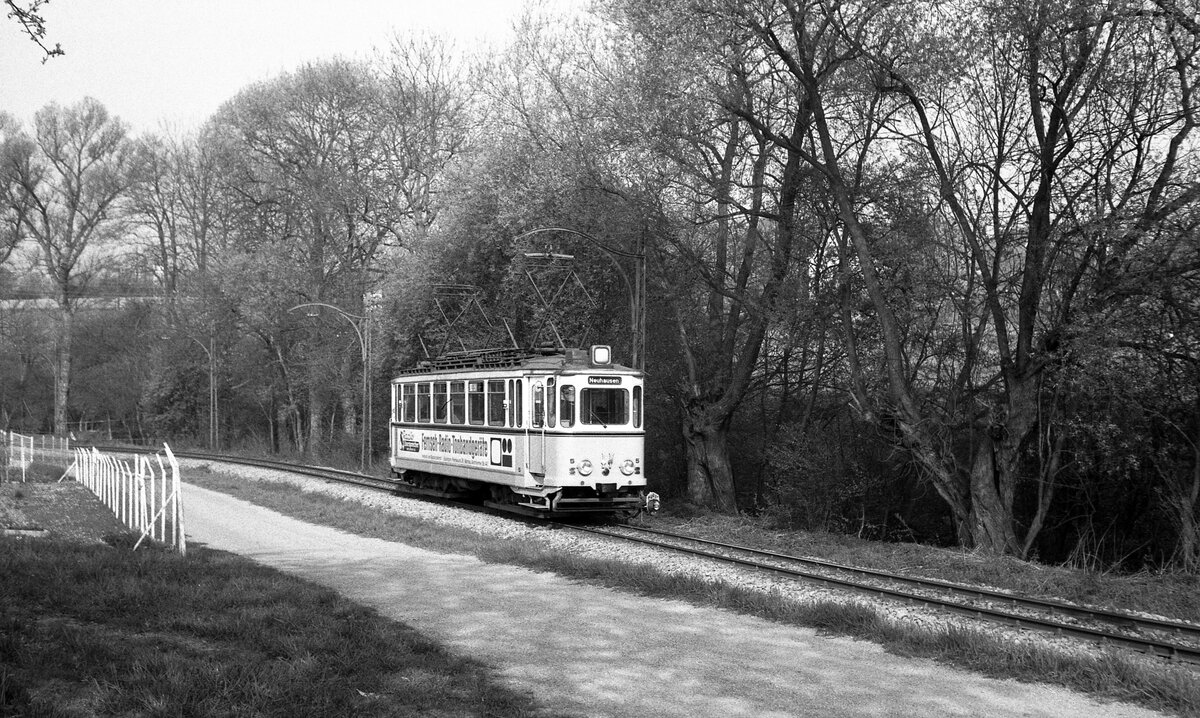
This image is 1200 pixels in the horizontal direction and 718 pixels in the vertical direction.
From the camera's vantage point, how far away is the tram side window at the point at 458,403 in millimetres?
A: 21281

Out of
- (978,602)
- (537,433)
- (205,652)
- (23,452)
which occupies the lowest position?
(978,602)

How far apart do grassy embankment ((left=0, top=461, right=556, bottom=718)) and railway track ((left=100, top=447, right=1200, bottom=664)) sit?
5.43 metres

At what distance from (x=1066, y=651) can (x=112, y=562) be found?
379 inches

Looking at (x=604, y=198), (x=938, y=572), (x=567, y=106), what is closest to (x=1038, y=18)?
(x=938, y=572)

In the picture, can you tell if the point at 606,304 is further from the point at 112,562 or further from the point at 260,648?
the point at 260,648

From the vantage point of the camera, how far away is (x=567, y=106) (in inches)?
973

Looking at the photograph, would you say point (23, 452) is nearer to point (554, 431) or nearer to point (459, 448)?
point (459, 448)

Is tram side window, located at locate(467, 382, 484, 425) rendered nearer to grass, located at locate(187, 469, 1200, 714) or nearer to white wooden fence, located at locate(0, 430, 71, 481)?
grass, located at locate(187, 469, 1200, 714)

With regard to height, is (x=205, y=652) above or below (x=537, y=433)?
below

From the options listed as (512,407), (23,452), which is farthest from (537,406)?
(23,452)

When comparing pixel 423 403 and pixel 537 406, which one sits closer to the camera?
pixel 537 406

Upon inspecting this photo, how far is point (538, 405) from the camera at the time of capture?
61.1 ft

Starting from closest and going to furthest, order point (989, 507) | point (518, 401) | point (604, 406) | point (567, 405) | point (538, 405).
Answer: point (989, 507) < point (567, 405) < point (538, 405) < point (604, 406) < point (518, 401)

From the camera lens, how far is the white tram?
18.4 metres
